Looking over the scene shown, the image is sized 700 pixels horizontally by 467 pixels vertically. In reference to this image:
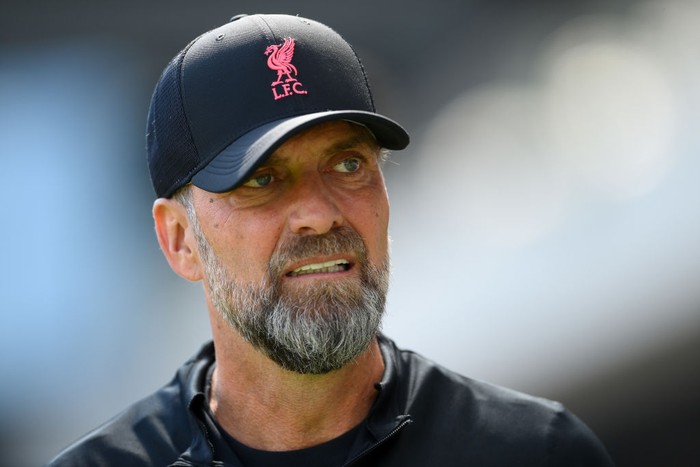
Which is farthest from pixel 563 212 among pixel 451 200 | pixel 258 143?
pixel 258 143

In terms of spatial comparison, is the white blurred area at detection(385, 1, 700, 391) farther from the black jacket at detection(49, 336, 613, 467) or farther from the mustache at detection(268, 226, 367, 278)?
the mustache at detection(268, 226, 367, 278)

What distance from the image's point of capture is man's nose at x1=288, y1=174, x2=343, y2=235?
2180mm

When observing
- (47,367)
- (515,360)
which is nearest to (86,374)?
(47,367)

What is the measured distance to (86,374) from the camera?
502 centimetres

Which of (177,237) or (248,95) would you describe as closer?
(248,95)

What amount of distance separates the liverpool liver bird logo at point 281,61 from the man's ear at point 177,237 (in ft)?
1.24

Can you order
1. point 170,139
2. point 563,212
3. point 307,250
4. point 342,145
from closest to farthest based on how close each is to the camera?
point 307,250 → point 342,145 → point 170,139 → point 563,212

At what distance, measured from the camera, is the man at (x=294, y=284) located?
2.22m

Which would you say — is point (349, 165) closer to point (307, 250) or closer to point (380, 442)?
point (307, 250)

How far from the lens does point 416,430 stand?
231 centimetres

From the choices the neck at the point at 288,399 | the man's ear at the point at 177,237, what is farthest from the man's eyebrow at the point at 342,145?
the neck at the point at 288,399

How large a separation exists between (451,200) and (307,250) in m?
2.87

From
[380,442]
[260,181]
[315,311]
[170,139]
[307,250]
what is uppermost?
[170,139]

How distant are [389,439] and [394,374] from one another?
0.19 m
